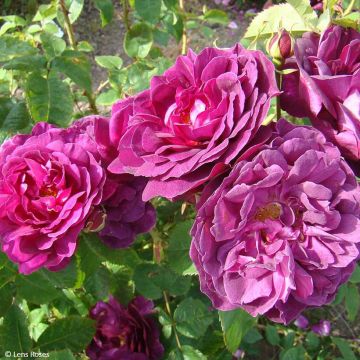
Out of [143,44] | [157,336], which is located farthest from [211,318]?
[143,44]

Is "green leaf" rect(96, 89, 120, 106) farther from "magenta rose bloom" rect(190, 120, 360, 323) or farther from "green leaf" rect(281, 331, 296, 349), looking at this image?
"green leaf" rect(281, 331, 296, 349)

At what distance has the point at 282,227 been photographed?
2.05 ft

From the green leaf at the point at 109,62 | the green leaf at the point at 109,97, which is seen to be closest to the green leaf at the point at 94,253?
the green leaf at the point at 109,97

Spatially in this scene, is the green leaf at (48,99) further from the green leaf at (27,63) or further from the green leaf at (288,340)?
the green leaf at (288,340)

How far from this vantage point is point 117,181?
72 cm

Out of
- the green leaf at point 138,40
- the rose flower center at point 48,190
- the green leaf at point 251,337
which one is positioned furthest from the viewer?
the green leaf at point 251,337

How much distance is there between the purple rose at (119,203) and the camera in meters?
0.70

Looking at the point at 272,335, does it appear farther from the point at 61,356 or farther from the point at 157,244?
the point at 61,356

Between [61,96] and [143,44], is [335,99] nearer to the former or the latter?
[61,96]

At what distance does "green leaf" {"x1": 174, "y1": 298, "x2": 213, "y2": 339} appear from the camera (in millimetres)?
1094

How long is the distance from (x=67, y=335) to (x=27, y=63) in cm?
51

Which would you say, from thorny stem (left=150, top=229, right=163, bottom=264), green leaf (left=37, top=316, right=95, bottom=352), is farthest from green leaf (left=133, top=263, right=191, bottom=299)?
green leaf (left=37, top=316, right=95, bottom=352)

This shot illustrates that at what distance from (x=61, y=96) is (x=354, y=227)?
0.60 m

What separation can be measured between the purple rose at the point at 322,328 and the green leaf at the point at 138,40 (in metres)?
1.07
